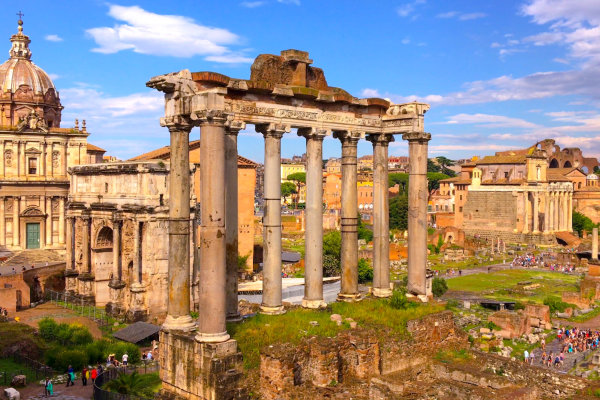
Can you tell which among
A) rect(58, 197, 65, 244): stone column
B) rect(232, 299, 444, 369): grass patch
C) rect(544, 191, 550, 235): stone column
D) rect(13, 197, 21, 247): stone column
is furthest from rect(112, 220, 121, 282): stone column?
rect(544, 191, 550, 235): stone column

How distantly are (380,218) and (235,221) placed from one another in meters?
4.75

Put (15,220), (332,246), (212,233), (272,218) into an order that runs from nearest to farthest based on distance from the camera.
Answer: (212,233) → (272,218) → (15,220) → (332,246)

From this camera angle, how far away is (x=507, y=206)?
76.9 metres

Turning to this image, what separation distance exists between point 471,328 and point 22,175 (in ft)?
95.1

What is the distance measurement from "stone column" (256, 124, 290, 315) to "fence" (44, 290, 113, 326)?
18.1 metres

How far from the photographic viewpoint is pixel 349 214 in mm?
15922

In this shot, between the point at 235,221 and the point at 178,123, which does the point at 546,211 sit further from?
the point at 178,123

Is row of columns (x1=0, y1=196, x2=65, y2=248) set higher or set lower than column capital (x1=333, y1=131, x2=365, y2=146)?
lower

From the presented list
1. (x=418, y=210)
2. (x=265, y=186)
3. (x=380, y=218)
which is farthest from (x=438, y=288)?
(x=265, y=186)

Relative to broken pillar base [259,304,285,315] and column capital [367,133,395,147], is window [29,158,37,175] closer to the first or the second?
column capital [367,133,395,147]

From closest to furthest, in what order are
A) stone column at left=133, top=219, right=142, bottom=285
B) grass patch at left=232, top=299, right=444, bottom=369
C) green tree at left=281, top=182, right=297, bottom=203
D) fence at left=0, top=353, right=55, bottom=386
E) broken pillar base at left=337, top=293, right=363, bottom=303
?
grass patch at left=232, top=299, right=444, bottom=369, broken pillar base at left=337, top=293, right=363, bottom=303, fence at left=0, top=353, right=55, bottom=386, stone column at left=133, top=219, right=142, bottom=285, green tree at left=281, top=182, right=297, bottom=203

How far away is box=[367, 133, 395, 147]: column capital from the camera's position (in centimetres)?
1658

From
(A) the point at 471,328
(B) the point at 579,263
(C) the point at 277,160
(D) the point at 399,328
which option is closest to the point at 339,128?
(C) the point at 277,160

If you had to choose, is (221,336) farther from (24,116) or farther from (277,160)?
(24,116)
